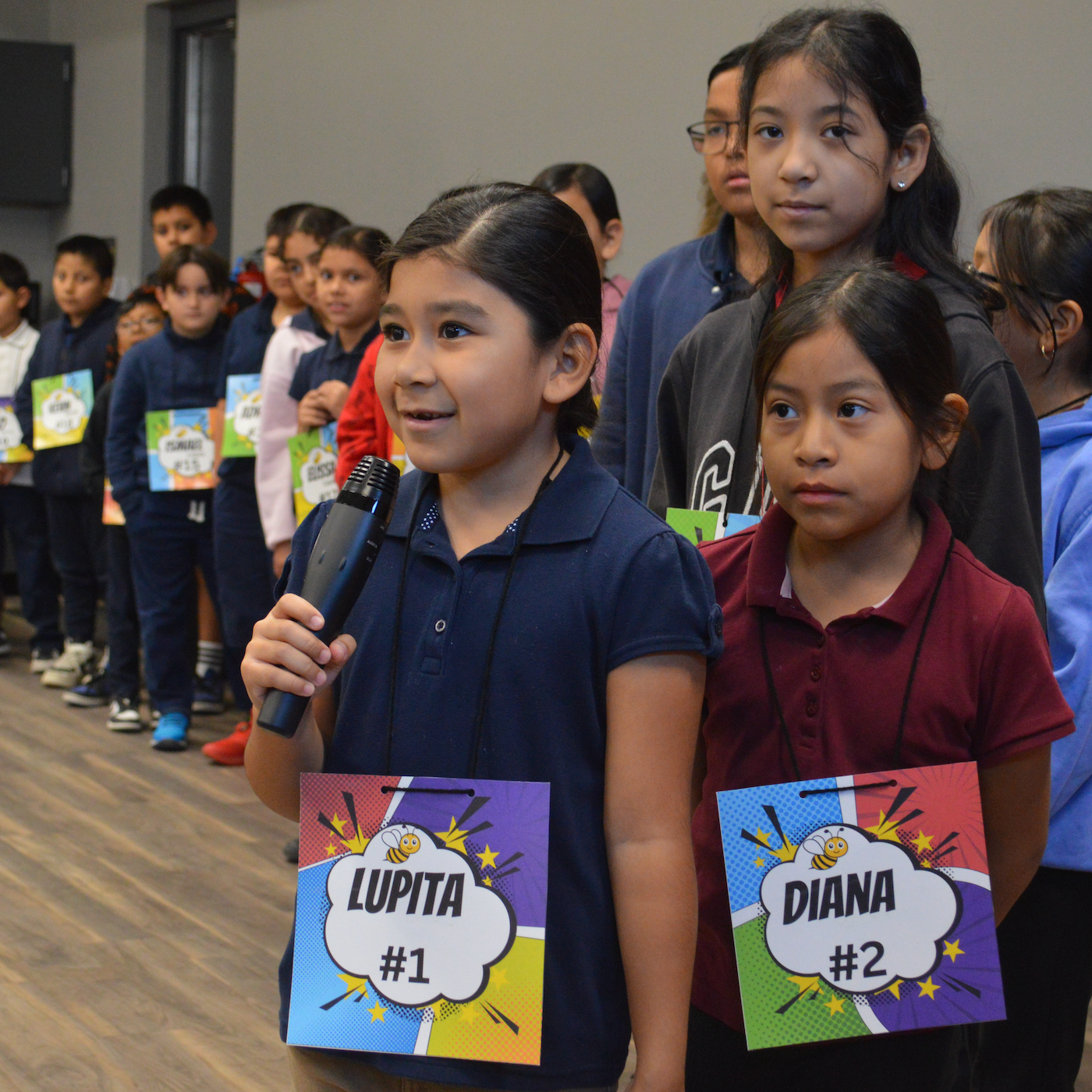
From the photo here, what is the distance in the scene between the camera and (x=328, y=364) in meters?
3.46

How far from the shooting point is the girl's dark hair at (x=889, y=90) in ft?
4.33

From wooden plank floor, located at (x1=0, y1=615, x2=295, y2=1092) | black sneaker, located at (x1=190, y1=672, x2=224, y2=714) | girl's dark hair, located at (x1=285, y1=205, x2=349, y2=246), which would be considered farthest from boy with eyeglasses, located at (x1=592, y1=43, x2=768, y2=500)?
black sneaker, located at (x1=190, y1=672, x2=224, y2=714)

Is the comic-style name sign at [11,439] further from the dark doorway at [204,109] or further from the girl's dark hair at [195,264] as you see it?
the dark doorway at [204,109]

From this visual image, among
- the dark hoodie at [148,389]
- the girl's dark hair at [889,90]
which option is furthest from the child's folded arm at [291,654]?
the dark hoodie at [148,389]

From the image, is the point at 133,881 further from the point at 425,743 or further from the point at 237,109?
the point at 237,109

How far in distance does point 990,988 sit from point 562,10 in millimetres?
4154

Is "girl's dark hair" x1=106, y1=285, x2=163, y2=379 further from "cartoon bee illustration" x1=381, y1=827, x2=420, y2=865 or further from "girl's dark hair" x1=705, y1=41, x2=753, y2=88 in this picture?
"cartoon bee illustration" x1=381, y1=827, x2=420, y2=865

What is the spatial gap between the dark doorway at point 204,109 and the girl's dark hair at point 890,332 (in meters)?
5.98

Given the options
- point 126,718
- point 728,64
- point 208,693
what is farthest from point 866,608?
point 208,693

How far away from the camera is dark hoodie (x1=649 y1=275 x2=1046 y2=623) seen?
1252mm

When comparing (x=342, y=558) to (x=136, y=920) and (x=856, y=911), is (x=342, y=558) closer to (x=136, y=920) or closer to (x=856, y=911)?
(x=856, y=911)

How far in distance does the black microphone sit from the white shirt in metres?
4.83

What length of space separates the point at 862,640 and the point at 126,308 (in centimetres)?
418

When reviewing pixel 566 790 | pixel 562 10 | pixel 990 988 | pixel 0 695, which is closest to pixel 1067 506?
pixel 990 988
